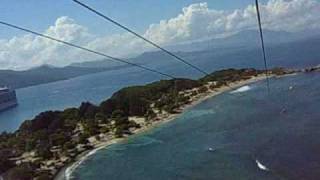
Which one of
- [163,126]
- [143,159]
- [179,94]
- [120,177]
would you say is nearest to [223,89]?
[179,94]

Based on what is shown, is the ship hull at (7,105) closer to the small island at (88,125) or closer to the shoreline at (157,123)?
the small island at (88,125)

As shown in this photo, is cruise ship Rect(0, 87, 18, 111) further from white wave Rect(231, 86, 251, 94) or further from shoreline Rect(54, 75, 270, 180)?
white wave Rect(231, 86, 251, 94)

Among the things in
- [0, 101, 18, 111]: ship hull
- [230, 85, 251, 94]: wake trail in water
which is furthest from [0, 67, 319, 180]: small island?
[0, 101, 18, 111]: ship hull

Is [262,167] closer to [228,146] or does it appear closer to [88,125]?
[228,146]

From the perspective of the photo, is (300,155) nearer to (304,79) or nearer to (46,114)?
(46,114)

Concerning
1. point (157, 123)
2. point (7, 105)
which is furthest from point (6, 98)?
point (157, 123)
